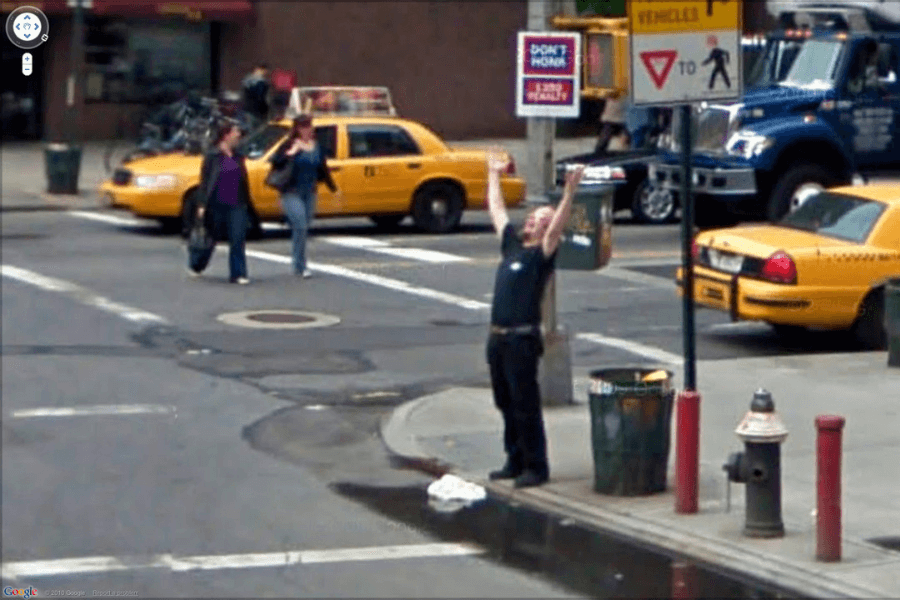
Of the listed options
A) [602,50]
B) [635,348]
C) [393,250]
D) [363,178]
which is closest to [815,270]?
[635,348]

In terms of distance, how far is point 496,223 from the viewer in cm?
1238

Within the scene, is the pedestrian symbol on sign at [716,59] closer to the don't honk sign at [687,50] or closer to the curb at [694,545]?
the don't honk sign at [687,50]

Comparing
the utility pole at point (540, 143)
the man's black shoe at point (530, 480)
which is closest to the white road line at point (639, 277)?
the utility pole at point (540, 143)

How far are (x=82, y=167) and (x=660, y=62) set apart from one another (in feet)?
81.0

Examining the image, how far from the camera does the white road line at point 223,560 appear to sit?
974cm

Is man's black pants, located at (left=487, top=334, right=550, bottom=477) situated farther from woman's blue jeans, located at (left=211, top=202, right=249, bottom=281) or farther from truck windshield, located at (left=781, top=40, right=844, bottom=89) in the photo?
truck windshield, located at (left=781, top=40, right=844, bottom=89)

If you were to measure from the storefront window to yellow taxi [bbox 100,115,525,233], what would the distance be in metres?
11.0

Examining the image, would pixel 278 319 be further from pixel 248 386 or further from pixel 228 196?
pixel 248 386

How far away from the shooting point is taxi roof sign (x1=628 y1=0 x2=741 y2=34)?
1138 centimetres

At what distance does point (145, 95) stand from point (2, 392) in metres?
23.6

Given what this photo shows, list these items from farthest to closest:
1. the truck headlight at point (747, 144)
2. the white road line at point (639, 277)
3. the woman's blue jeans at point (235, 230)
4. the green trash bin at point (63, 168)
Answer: the green trash bin at point (63, 168) → the truck headlight at point (747, 144) → the white road line at point (639, 277) → the woman's blue jeans at point (235, 230)

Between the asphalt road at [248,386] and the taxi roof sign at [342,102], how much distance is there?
2.75 meters

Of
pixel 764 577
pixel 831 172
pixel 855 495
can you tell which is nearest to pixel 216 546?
pixel 764 577

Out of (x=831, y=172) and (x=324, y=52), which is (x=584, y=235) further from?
(x=324, y=52)
